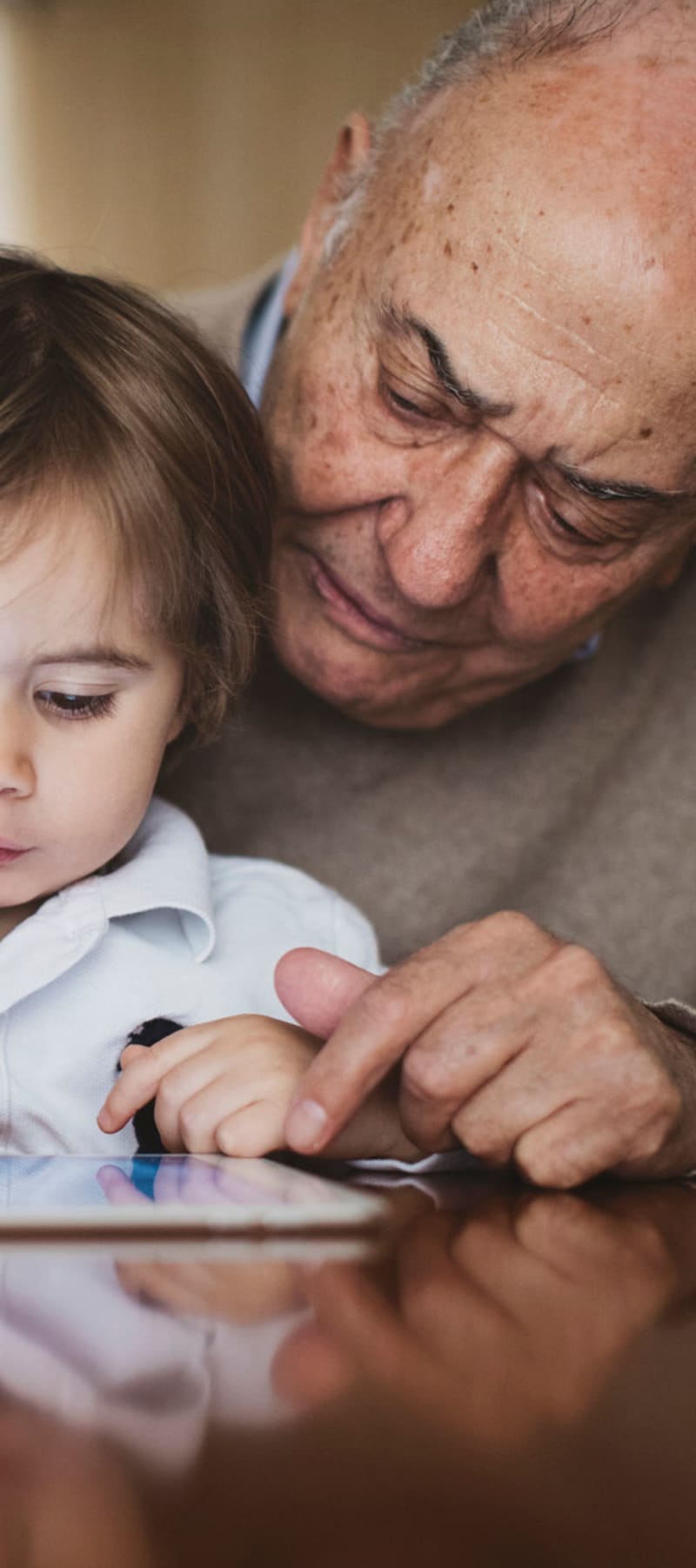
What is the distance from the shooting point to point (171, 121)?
511 centimetres

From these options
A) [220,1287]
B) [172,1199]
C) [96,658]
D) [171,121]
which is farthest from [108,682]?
[171,121]

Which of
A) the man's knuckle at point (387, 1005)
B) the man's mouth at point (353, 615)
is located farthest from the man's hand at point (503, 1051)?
the man's mouth at point (353, 615)

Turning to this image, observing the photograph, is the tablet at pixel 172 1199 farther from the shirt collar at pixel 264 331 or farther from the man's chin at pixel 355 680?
the shirt collar at pixel 264 331

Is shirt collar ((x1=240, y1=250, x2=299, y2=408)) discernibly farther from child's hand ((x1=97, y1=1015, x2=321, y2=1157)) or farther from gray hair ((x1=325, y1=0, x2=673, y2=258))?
child's hand ((x1=97, y1=1015, x2=321, y2=1157))

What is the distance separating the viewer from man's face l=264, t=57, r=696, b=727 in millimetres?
1209

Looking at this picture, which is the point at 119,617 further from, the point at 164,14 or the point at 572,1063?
the point at 164,14

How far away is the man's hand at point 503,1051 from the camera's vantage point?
2.65ft

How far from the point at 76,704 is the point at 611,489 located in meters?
0.55

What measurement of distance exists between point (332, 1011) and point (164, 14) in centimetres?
510

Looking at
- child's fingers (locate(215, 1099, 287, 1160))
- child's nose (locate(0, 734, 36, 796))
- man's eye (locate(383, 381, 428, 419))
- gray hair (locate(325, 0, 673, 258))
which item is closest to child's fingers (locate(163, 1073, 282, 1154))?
child's fingers (locate(215, 1099, 287, 1160))

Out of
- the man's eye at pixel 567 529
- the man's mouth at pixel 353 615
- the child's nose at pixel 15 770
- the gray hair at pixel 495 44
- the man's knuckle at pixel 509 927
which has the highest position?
the gray hair at pixel 495 44

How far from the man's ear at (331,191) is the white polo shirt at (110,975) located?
2.05ft

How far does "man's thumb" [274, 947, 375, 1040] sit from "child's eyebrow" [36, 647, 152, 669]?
310 mm

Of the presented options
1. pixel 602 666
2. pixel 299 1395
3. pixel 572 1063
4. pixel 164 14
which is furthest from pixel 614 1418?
pixel 164 14
